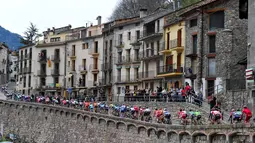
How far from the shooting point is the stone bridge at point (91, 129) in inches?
1157

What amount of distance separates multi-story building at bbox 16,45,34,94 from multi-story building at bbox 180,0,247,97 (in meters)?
47.0

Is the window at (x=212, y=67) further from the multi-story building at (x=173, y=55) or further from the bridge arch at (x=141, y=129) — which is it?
the bridge arch at (x=141, y=129)

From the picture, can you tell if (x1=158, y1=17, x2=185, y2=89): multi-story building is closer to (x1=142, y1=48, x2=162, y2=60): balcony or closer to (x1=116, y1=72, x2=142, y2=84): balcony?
(x1=142, y1=48, x2=162, y2=60): balcony

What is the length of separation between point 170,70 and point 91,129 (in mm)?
12571

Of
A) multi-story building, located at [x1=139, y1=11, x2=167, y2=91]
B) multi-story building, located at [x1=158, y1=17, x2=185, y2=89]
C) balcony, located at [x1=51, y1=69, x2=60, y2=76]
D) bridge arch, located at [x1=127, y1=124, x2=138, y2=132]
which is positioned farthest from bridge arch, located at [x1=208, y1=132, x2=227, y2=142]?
balcony, located at [x1=51, y1=69, x2=60, y2=76]

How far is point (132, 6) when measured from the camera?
9494cm

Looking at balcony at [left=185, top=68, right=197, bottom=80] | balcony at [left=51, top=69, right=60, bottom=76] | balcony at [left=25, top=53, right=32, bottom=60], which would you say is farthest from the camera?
balcony at [left=25, top=53, right=32, bottom=60]

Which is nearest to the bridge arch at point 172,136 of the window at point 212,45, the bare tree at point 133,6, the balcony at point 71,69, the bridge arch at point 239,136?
the bridge arch at point 239,136

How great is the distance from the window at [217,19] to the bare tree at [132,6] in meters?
39.6

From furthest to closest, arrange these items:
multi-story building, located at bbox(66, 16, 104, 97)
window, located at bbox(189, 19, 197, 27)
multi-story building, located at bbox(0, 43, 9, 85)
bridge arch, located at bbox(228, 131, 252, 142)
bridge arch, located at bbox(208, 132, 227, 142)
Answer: multi-story building, located at bbox(0, 43, 9, 85)
multi-story building, located at bbox(66, 16, 104, 97)
window, located at bbox(189, 19, 197, 27)
bridge arch, located at bbox(208, 132, 227, 142)
bridge arch, located at bbox(228, 131, 252, 142)

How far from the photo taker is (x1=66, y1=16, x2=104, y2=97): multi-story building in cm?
8012

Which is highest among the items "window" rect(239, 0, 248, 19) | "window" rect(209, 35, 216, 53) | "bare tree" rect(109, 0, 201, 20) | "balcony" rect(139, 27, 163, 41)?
"bare tree" rect(109, 0, 201, 20)

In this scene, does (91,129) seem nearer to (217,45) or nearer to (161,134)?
(217,45)

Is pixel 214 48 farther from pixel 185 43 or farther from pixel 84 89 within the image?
pixel 84 89
